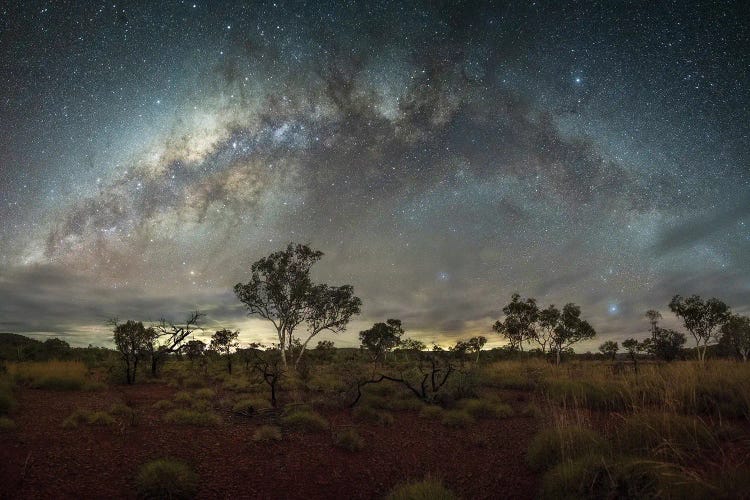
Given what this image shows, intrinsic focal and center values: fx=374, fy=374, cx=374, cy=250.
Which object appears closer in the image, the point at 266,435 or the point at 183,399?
the point at 266,435

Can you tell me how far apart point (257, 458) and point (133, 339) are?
18624mm

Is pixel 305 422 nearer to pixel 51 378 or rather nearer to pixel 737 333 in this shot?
pixel 51 378

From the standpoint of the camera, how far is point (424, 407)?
14.4m

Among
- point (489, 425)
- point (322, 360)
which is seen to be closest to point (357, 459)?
point (489, 425)

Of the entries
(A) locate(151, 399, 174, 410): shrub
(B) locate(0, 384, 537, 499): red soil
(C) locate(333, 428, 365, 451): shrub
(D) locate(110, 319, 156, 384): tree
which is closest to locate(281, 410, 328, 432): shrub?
(B) locate(0, 384, 537, 499): red soil

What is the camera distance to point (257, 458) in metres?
9.14

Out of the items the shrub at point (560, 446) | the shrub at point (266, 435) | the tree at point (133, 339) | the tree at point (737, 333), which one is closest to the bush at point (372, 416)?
the shrub at point (266, 435)

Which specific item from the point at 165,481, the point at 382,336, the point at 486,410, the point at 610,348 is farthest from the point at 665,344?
the point at 165,481

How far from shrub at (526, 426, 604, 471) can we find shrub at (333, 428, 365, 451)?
4286 mm

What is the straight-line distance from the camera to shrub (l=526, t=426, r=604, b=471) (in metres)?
7.37

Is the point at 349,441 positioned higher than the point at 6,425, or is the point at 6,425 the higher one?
the point at 6,425

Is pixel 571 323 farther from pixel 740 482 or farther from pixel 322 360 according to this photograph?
pixel 740 482

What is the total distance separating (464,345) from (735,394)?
39613 mm

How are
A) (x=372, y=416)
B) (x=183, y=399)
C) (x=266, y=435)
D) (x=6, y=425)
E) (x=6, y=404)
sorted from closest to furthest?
(x=6, y=425) < (x=266, y=435) < (x=6, y=404) < (x=372, y=416) < (x=183, y=399)
